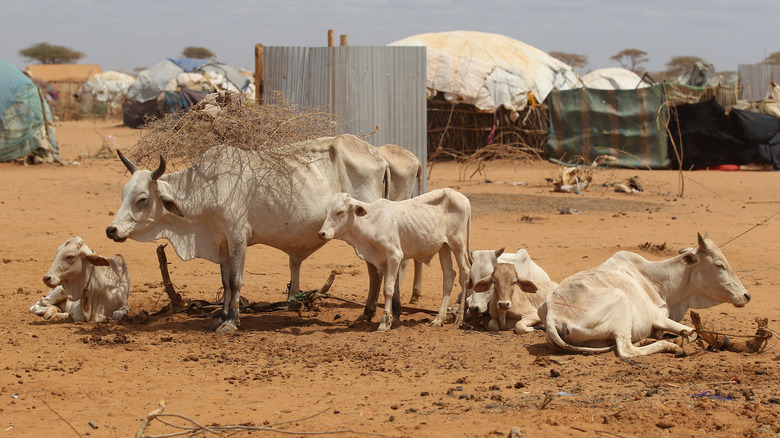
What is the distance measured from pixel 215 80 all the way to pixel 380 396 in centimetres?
3113

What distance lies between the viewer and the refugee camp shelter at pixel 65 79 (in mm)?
45169

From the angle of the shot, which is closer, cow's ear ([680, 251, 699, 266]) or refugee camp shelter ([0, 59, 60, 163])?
→ cow's ear ([680, 251, 699, 266])

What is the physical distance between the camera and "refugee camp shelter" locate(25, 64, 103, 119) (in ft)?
148

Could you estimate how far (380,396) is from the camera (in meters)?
5.07

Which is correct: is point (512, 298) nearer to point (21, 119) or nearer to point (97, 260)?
point (97, 260)

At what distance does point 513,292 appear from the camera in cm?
688

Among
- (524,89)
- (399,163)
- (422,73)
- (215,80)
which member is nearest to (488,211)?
(422,73)

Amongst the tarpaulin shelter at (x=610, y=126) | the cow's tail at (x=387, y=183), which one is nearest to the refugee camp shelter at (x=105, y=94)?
the tarpaulin shelter at (x=610, y=126)

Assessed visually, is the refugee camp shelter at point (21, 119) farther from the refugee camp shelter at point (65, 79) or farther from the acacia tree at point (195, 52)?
the acacia tree at point (195, 52)

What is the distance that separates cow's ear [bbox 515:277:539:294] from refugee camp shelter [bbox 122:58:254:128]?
2787 cm

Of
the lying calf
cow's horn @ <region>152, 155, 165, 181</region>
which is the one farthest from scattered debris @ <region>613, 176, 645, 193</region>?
cow's horn @ <region>152, 155, 165, 181</region>

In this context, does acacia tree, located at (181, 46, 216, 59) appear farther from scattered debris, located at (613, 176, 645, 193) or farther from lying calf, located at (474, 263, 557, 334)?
lying calf, located at (474, 263, 557, 334)

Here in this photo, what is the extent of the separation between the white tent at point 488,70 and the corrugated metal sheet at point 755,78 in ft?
A: 27.1

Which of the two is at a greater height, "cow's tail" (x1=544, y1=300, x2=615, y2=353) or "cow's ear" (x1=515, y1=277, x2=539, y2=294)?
"cow's ear" (x1=515, y1=277, x2=539, y2=294)
